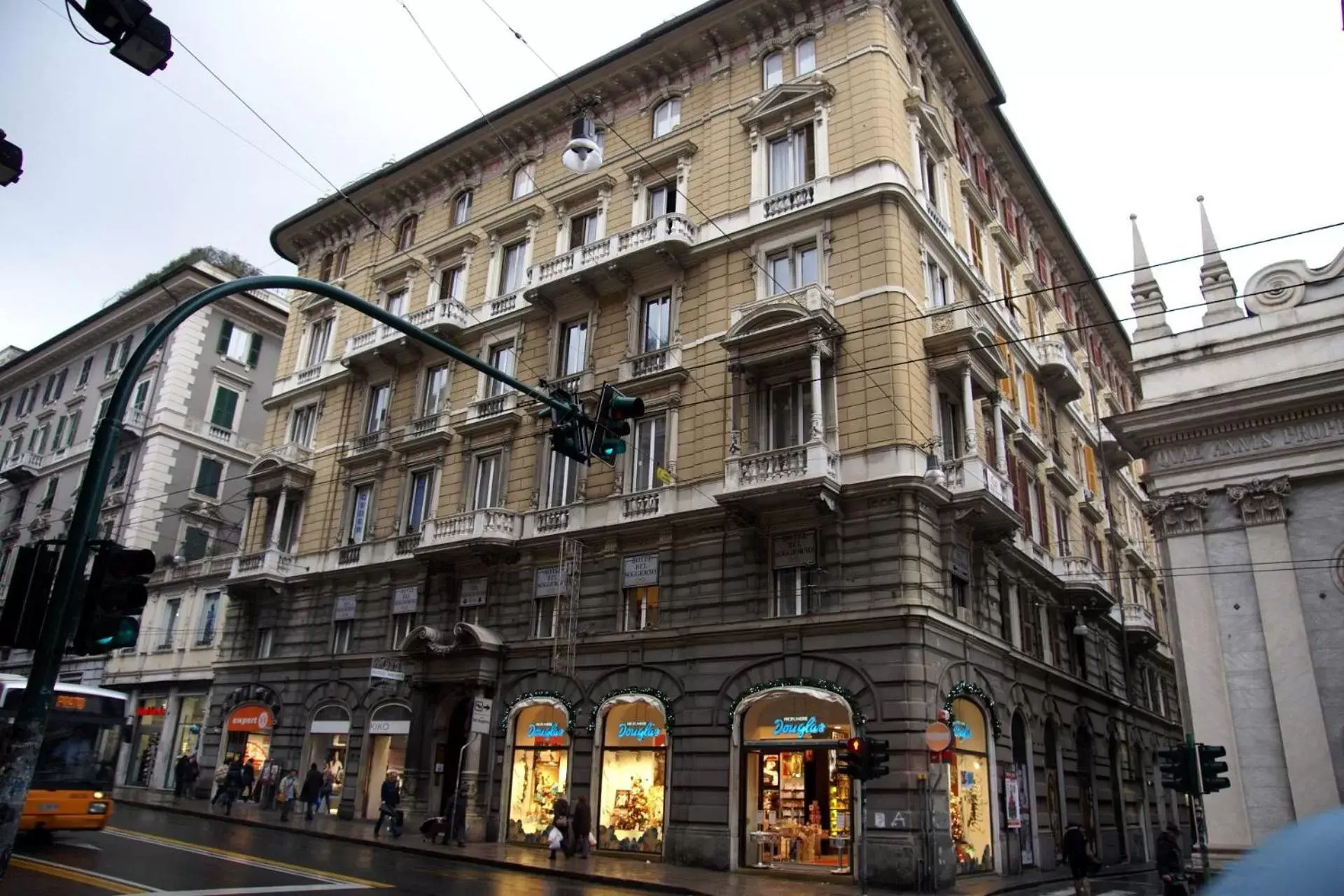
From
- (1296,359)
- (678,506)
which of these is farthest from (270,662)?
(1296,359)

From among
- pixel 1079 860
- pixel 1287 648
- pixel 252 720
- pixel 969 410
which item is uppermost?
pixel 969 410

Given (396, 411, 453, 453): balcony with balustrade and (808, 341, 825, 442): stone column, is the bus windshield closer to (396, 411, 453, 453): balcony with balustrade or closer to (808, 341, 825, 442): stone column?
(396, 411, 453, 453): balcony with balustrade

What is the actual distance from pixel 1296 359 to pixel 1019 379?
27.7 feet

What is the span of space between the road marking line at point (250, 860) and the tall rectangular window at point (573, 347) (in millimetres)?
14975

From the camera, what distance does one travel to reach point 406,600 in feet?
93.1

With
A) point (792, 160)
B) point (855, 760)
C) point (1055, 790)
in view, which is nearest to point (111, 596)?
point (855, 760)

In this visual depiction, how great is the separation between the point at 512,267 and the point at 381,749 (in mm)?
16179

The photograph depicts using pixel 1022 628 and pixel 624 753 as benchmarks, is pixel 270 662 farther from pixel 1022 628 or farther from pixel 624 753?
pixel 1022 628

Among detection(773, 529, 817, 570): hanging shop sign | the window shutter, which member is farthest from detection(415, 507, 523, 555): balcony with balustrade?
the window shutter

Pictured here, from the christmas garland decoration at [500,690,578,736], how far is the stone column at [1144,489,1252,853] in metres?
14.7

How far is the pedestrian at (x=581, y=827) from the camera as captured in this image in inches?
810

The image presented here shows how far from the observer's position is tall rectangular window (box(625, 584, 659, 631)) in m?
22.9

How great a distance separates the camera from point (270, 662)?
31781 mm

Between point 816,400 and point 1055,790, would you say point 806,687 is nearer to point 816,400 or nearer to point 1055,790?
point 816,400
